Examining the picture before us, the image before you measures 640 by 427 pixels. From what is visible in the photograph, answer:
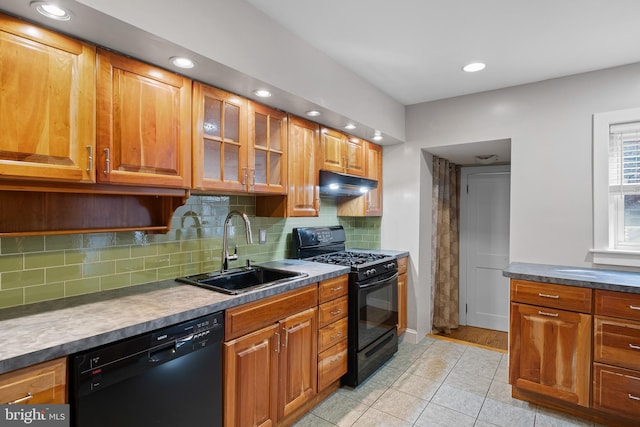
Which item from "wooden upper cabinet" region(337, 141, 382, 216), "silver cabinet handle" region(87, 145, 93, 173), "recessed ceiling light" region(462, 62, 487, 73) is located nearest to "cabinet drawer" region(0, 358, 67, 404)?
"silver cabinet handle" region(87, 145, 93, 173)

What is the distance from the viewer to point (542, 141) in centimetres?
279

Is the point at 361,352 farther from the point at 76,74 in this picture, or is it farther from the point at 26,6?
the point at 26,6

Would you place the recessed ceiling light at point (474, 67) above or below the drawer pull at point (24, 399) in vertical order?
above

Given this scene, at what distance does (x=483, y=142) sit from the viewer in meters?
3.09

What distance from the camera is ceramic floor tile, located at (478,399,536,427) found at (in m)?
2.19

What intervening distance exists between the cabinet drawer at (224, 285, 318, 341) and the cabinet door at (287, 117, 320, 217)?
642 mm

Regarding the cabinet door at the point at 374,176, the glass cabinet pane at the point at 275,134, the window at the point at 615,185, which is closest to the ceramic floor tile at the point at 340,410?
the cabinet door at the point at 374,176

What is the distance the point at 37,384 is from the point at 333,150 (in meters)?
2.41

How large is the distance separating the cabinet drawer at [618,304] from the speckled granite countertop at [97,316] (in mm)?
1997

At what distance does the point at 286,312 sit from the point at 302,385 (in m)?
0.54

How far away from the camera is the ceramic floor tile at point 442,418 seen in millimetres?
2160

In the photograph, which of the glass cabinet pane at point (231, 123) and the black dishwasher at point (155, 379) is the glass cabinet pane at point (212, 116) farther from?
the black dishwasher at point (155, 379)

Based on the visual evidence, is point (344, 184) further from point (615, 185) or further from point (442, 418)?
point (615, 185)

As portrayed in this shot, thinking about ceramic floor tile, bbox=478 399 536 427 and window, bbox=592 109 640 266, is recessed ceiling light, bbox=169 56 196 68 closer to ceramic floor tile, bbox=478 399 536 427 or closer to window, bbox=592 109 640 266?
ceramic floor tile, bbox=478 399 536 427
